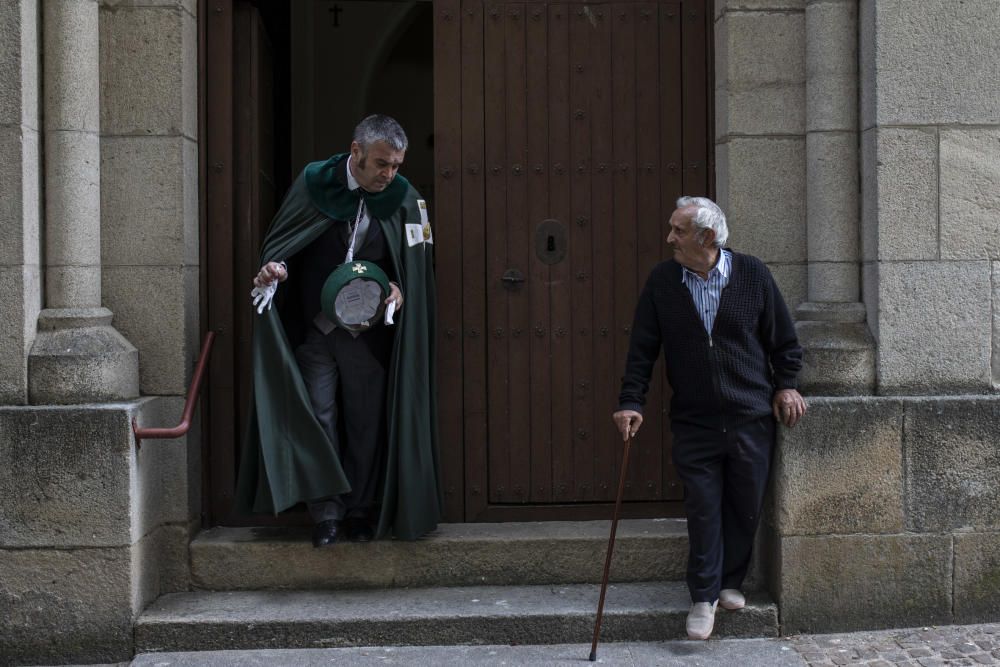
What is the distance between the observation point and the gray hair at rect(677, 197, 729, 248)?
175 inches

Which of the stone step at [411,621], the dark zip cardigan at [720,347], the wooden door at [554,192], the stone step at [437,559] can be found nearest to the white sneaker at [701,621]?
the stone step at [411,621]

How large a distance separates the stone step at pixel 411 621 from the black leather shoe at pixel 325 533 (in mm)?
214

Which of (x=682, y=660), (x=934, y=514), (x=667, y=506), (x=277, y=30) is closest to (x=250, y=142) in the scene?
(x=277, y=30)

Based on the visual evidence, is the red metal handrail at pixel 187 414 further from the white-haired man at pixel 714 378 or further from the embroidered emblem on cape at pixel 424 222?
the white-haired man at pixel 714 378

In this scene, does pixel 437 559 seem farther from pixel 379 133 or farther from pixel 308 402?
pixel 379 133

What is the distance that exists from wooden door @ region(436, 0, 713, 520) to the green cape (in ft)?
1.20

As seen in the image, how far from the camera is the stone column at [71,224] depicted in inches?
182

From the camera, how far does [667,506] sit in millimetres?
5395

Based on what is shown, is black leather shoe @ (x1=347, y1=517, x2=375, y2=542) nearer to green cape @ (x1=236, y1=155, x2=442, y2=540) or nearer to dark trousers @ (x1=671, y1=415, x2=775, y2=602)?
green cape @ (x1=236, y1=155, x2=442, y2=540)

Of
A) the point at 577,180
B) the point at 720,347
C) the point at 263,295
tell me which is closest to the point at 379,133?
the point at 263,295

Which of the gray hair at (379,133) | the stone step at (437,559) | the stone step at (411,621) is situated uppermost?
the gray hair at (379,133)

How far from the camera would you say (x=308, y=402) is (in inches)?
189

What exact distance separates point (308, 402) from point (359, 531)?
0.56 m

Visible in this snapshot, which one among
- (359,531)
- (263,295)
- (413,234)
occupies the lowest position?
(359,531)
